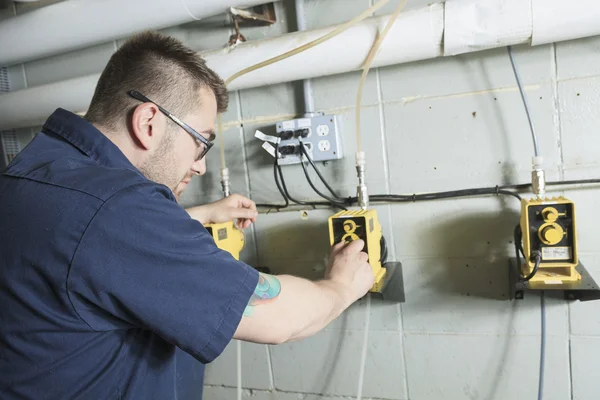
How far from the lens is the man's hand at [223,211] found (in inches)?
54.3

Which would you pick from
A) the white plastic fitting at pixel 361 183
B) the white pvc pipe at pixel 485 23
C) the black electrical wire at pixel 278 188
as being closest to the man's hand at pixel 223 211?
the black electrical wire at pixel 278 188

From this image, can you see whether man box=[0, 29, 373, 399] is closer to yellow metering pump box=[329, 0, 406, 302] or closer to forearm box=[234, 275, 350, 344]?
forearm box=[234, 275, 350, 344]

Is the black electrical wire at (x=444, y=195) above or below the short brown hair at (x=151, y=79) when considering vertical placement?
below

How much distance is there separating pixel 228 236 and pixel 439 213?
2.15 feet

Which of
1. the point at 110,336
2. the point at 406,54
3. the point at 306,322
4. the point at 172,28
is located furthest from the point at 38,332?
the point at 172,28

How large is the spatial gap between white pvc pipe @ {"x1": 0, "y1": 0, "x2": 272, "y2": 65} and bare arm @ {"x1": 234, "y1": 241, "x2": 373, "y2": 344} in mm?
835

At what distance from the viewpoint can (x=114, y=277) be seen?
0.69 m

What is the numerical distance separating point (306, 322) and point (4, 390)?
555 millimetres

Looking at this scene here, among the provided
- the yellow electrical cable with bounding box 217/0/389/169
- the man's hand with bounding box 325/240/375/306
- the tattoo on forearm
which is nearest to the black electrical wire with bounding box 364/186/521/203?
the man's hand with bounding box 325/240/375/306

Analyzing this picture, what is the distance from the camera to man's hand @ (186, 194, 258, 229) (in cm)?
138

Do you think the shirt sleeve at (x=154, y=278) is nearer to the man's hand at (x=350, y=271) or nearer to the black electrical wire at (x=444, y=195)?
the man's hand at (x=350, y=271)

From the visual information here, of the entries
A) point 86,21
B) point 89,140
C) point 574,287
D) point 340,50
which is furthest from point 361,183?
point 86,21

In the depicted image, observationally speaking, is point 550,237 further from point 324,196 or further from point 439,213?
point 324,196

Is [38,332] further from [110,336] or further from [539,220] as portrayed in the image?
[539,220]
